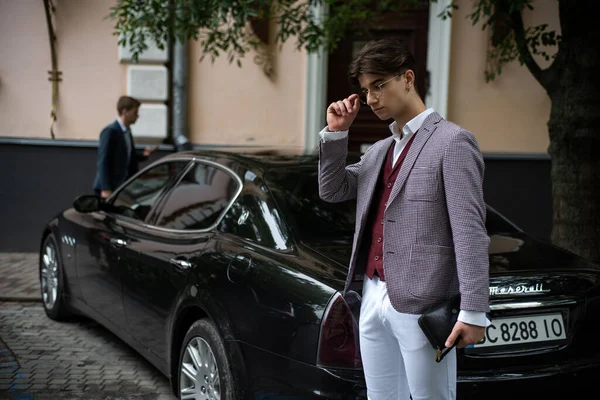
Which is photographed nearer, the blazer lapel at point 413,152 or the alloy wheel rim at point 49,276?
the blazer lapel at point 413,152

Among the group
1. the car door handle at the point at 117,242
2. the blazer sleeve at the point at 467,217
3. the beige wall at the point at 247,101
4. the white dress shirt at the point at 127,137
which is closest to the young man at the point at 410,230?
the blazer sleeve at the point at 467,217

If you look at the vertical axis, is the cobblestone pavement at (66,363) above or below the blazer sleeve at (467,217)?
below

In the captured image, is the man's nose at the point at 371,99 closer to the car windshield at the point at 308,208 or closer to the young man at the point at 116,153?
the car windshield at the point at 308,208

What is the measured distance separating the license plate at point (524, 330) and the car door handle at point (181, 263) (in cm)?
150

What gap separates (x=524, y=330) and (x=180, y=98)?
6610mm

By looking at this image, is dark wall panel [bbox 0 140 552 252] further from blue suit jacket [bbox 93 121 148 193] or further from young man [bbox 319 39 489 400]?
young man [bbox 319 39 489 400]

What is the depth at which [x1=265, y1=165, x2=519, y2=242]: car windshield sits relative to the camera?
3.41m

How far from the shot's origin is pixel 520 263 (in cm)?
316

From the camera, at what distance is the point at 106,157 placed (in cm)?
706

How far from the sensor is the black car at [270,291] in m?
2.82

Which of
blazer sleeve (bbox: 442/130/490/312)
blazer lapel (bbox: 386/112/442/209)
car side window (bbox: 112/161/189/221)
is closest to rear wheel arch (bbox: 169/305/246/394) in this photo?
car side window (bbox: 112/161/189/221)

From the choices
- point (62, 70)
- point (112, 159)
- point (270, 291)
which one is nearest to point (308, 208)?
point (270, 291)

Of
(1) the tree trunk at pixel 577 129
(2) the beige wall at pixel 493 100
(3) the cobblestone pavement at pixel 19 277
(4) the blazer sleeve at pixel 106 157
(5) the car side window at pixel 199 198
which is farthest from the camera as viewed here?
(2) the beige wall at pixel 493 100

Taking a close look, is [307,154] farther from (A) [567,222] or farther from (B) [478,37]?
(B) [478,37]
